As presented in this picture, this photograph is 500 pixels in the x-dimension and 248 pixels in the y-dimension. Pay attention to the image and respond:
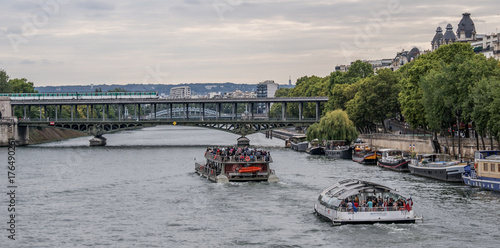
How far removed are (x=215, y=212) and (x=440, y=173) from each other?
81.0 ft

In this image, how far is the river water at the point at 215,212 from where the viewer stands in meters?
44.5

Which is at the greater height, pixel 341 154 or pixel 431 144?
pixel 431 144

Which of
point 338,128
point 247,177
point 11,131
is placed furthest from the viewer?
point 11,131

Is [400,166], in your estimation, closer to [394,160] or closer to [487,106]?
[394,160]

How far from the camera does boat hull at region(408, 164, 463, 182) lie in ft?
223

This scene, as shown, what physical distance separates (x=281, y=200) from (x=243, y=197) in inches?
130

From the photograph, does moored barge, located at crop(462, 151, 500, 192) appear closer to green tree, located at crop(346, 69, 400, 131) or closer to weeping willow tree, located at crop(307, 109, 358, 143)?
weeping willow tree, located at crop(307, 109, 358, 143)

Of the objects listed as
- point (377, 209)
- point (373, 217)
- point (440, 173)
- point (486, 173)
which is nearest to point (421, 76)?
point (440, 173)


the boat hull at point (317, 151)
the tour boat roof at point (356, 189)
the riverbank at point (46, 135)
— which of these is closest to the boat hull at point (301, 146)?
the boat hull at point (317, 151)

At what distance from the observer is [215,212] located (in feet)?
176

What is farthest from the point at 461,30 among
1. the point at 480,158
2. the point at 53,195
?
the point at 53,195

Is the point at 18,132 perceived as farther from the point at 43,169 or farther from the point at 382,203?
the point at 382,203

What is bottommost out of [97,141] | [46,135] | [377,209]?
[377,209]

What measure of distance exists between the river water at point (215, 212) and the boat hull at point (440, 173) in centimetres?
89
